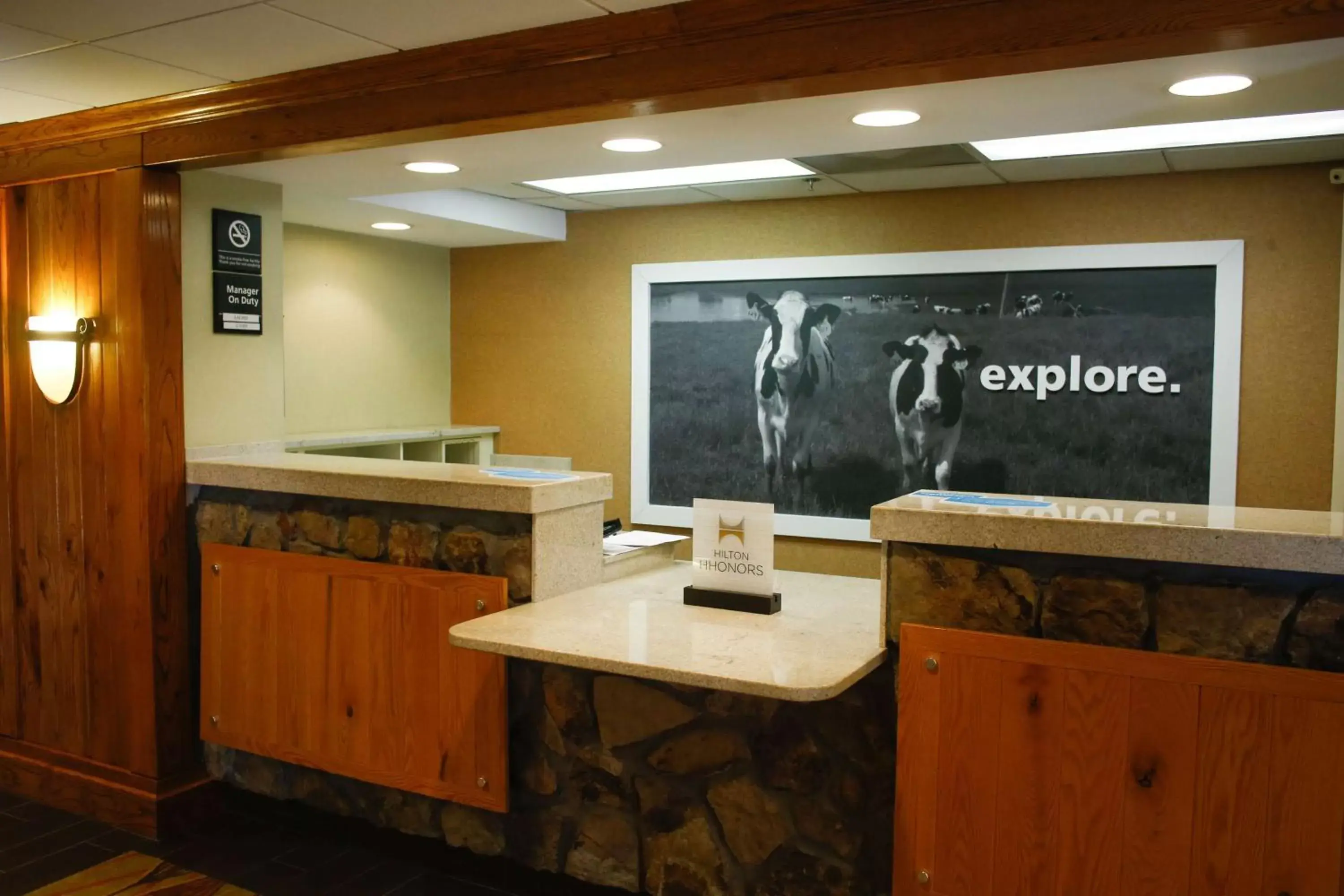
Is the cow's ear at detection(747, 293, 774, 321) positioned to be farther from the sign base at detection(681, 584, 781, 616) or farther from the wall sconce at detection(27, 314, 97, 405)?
the wall sconce at detection(27, 314, 97, 405)

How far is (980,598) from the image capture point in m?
2.49

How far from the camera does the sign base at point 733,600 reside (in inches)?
119

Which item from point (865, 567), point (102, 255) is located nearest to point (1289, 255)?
point (865, 567)

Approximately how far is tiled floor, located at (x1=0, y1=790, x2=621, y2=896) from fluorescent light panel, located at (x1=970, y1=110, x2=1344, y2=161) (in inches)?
118

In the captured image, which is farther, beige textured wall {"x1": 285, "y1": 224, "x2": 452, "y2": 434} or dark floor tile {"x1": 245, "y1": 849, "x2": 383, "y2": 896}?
beige textured wall {"x1": 285, "y1": 224, "x2": 452, "y2": 434}

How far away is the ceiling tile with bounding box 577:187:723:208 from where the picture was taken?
5.18 m

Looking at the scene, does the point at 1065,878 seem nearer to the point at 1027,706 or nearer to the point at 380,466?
the point at 1027,706

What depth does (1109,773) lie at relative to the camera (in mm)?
2342

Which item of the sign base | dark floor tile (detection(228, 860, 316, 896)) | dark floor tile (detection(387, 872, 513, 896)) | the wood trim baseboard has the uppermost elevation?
the sign base

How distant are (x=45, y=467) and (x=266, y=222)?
3.98 feet

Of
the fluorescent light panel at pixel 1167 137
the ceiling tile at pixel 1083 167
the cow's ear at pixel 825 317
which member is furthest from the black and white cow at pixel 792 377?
the fluorescent light panel at pixel 1167 137

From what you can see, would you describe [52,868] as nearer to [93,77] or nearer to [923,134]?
[93,77]

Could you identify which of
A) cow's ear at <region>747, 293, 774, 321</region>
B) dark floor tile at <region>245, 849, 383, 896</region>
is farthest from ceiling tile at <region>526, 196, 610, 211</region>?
dark floor tile at <region>245, 849, 383, 896</region>

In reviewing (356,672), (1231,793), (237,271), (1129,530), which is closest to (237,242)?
(237,271)
